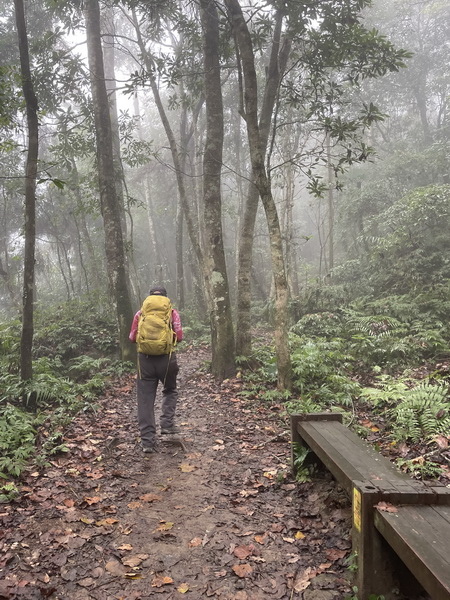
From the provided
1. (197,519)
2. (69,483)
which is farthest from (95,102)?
(197,519)

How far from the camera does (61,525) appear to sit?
160 inches

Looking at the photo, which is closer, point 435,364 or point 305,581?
point 305,581

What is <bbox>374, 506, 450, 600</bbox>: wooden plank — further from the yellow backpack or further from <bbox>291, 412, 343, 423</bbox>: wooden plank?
the yellow backpack

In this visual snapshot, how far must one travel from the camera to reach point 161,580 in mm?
3318

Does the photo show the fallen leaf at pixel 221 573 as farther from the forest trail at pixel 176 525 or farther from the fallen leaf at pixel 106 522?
the fallen leaf at pixel 106 522

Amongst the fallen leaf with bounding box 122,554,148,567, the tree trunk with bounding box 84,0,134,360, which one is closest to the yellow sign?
the fallen leaf with bounding box 122,554,148,567

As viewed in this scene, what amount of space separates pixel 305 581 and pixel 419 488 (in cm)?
116

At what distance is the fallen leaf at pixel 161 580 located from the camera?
10.7ft

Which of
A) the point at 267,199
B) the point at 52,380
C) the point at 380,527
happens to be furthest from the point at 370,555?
the point at 52,380

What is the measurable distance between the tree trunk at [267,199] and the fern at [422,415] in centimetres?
229

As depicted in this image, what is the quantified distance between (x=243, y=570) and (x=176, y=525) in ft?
3.14

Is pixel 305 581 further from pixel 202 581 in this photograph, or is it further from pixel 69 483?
pixel 69 483

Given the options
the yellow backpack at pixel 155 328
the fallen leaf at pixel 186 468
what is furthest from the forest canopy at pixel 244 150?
the fallen leaf at pixel 186 468

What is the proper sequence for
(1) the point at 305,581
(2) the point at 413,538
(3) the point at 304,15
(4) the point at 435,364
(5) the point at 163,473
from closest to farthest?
(2) the point at 413,538 < (1) the point at 305,581 < (5) the point at 163,473 < (4) the point at 435,364 < (3) the point at 304,15
